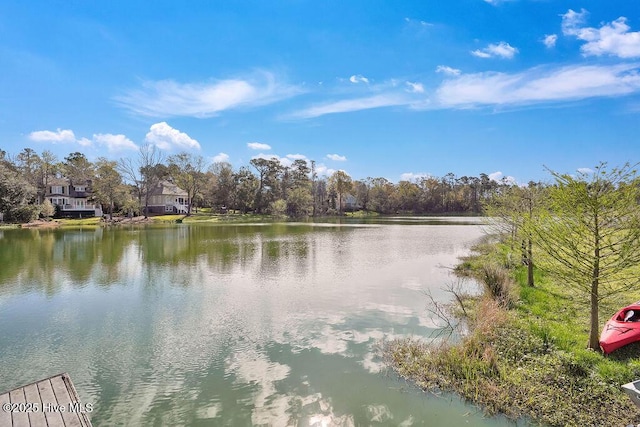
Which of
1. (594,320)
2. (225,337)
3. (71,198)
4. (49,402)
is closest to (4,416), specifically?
(49,402)

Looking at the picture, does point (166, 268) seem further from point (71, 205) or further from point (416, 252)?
point (71, 205)

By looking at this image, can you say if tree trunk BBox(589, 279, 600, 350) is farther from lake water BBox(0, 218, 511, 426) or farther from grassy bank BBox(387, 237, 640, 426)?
lake water BBox(0, 218, 511, 426)

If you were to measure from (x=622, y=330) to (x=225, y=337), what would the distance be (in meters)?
9.19

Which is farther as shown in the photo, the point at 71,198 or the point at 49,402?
the point at 71,198

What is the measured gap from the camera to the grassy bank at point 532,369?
19.3 feet

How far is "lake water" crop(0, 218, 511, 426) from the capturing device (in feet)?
20.9

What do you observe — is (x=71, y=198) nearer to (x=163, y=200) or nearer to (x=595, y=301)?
(x=163, y=200)

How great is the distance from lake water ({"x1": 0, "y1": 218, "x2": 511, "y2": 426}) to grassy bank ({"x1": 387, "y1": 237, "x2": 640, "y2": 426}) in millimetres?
540

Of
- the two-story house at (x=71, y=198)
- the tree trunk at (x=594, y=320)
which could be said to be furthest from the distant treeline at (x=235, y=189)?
the tree trunk at (x=594, y=320)

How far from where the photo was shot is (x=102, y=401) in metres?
6.65

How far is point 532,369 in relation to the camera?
709 cm

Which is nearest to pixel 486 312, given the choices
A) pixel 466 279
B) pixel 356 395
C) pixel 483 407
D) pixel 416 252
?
pixel 483 407

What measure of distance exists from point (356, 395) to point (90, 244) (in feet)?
102

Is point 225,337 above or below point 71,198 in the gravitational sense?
below
